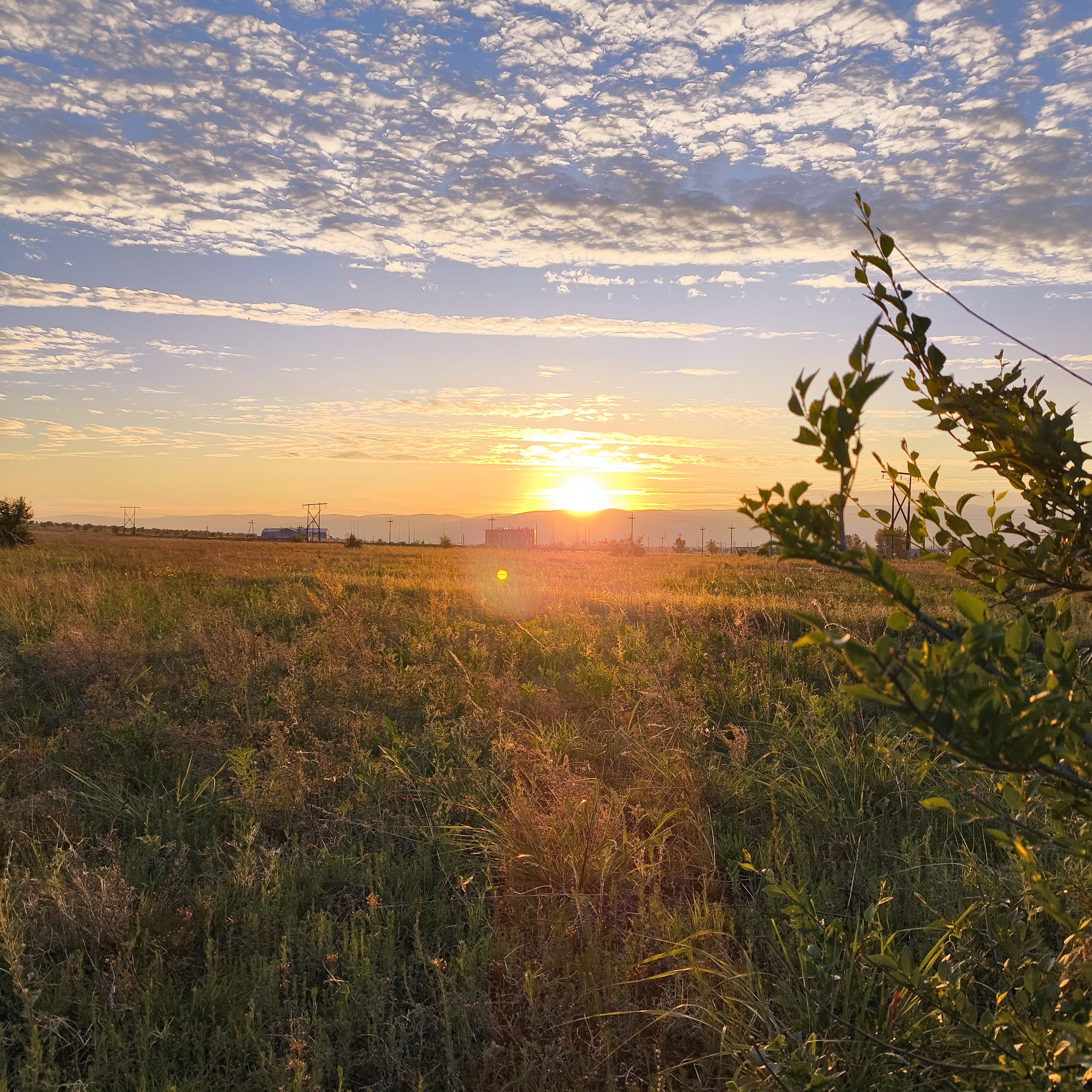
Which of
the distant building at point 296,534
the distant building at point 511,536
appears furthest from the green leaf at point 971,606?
the distant building at point 511,536

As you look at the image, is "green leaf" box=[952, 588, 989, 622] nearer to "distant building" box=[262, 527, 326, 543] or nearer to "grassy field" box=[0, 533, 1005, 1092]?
"grassy field" box=[0, 533, 1005, 1092]

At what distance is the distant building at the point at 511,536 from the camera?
4611 inches

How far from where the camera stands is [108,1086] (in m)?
2.57

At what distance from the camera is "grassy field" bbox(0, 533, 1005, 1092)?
2672mm

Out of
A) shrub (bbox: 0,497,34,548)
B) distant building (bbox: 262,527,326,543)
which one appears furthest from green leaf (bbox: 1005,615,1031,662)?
distant building (bbox: 262,527,326,543)

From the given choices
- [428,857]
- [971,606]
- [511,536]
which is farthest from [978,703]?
[511,536]

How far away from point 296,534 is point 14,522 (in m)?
90.6

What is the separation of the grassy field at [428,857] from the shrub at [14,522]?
2496cm

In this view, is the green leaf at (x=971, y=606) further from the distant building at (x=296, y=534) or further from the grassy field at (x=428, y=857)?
the distant building at (x=296, y=534)

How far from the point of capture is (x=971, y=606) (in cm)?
115

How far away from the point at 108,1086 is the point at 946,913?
3.30 meters

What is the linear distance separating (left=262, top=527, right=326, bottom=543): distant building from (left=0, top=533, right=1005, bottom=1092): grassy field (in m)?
93.3

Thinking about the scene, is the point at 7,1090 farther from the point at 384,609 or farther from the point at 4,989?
the point at 384,609

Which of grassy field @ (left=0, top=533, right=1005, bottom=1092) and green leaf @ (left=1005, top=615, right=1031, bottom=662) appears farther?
grassy field @ (left=0, top=533, right=1005, bottom=1092)
